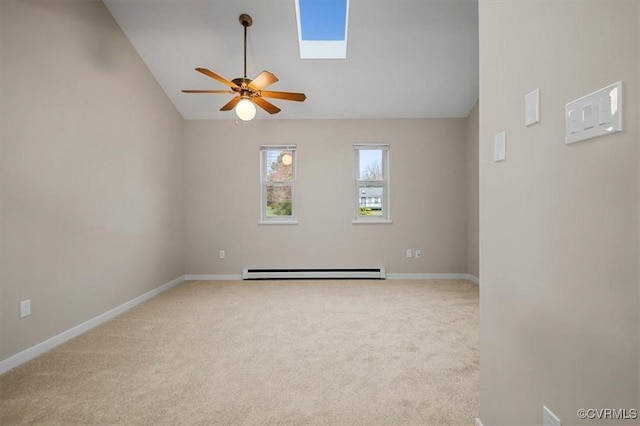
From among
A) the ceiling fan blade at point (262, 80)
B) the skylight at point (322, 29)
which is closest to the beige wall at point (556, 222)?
the ceiling fan blade at point (262, 80)

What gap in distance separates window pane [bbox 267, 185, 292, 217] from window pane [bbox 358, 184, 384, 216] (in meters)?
1.19

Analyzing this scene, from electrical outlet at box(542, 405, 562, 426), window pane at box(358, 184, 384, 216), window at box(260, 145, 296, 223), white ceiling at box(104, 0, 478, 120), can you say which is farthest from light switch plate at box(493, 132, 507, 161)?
window at box(260, 145, 296, 223)

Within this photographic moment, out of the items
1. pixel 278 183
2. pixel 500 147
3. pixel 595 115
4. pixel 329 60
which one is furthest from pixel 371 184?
pixel 595 115

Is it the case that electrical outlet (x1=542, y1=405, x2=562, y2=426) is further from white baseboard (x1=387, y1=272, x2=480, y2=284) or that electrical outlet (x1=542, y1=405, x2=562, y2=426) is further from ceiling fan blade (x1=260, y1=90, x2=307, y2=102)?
white baseboard (x1=387, y1=272, x2=480, y2=284)

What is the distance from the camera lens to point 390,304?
11.7ft

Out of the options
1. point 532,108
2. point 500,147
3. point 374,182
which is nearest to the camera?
point 532,108

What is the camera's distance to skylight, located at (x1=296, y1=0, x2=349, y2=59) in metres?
3.62

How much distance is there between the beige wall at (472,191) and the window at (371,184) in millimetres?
1275

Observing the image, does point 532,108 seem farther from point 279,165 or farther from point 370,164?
point 279,165

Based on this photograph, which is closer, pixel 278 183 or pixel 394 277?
pixel 394 277

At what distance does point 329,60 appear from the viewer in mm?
3951

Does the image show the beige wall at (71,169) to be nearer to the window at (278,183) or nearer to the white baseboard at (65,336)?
the white baseboard at (65,336)

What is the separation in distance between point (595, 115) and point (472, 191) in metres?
4.18

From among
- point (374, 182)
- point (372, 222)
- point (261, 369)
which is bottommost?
point (261, 369)
